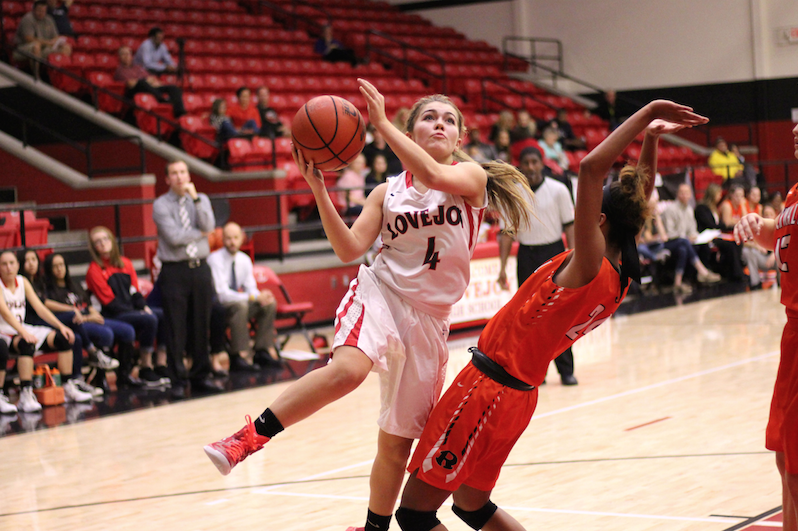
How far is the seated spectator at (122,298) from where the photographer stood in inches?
300

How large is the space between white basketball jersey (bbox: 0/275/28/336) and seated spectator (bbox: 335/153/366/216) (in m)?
4.32

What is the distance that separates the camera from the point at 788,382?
2.91 metres

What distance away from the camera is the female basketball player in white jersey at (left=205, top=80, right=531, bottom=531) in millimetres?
3029

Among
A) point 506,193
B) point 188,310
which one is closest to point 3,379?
point 188,310

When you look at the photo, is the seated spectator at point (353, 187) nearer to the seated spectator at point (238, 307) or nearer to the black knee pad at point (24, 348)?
the seated spectator at point (238, 307)

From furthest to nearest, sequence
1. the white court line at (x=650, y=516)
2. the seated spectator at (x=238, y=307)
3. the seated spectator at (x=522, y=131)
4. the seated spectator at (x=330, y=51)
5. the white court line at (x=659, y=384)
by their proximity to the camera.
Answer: the seated spectator at (x=330, y=51), the seated spectator at (x=522, y=131), the seated spectator at (x=238, y=307), the white court line at (x=659, y=384), the white court line at (x=650, y=516)

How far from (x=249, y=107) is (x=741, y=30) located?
10079 millimetres

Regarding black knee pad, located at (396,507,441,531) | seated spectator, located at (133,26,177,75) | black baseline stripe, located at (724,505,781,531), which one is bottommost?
black baseline stripe, located at (724,505,781,531)

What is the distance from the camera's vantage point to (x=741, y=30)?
58.9ft

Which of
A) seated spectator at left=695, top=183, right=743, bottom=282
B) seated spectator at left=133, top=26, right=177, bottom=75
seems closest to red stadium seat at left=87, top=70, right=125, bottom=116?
seated spectator at left=133, top=26, right=177, bottom=75

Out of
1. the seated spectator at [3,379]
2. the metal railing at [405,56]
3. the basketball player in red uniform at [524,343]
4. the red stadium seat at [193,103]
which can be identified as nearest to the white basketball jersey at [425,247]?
the basketball player in red uniform at [524,343]

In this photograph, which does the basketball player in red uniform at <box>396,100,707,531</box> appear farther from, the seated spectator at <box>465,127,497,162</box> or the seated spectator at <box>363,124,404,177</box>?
the seated spectator at <box>465,127,497,162</box>

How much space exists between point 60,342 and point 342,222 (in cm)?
453

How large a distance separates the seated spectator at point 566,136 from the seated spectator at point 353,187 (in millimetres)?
5152
